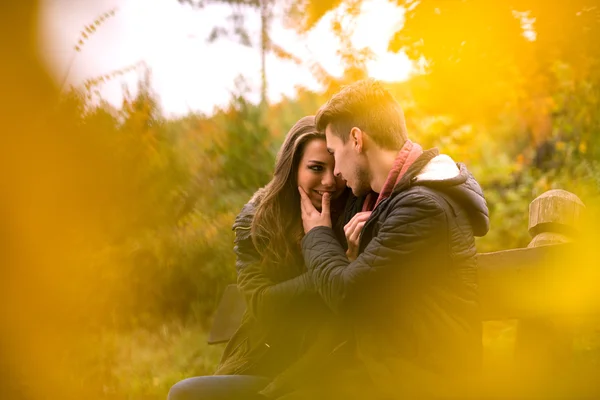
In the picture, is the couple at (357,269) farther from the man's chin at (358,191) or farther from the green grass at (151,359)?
the green grass at (151,359)

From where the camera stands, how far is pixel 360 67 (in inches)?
215

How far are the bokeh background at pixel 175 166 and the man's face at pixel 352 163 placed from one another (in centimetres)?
169

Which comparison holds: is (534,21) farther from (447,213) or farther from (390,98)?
(447,213)

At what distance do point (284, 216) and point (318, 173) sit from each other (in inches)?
9.4

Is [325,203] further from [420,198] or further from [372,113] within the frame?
[420,198]

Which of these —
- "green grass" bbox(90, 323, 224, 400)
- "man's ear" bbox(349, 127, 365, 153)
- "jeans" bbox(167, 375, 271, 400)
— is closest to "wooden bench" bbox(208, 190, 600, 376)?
"man's ear" bbox(349, 127, 365, 153)

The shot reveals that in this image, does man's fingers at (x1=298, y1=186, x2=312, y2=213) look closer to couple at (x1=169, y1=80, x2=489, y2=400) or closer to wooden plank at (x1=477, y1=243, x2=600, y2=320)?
couple at (x1=169, y1=80, x2=489, y2=400)

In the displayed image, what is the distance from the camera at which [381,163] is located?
→ 96.7 inches

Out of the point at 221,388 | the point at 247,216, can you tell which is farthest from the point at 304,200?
the point at 221,388

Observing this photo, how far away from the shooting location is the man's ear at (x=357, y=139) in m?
A: 2.45

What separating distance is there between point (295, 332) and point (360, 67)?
10.5 feet

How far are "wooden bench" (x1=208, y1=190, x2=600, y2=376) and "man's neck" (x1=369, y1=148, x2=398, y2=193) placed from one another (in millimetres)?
465

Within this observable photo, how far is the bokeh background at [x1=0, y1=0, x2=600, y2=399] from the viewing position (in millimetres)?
4297

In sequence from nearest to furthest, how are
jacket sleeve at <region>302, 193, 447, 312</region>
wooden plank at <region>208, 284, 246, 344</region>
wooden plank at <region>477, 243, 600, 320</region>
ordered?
jacket sleeve at <region>302, 193, 447, 312</region> < wooden plank at <region>477, 243, 600, 320</region> < wooden plank at <region>208, 284, 246, 344</region>
